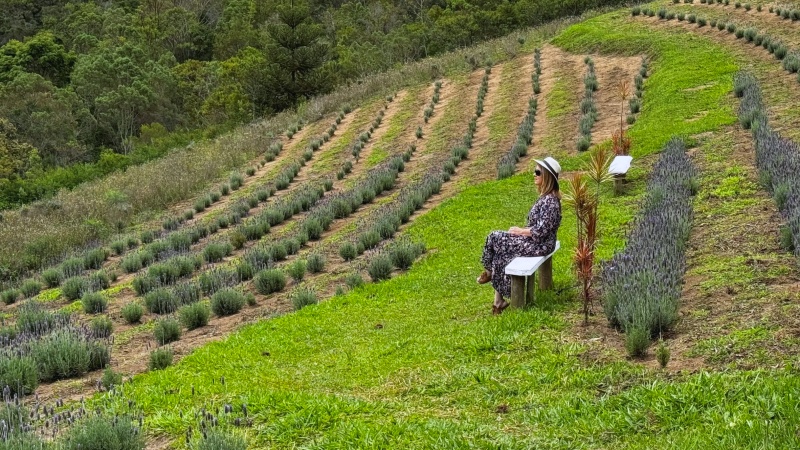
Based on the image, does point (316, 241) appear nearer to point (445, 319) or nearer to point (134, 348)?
point (134, 348)

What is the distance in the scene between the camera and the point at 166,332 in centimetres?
904

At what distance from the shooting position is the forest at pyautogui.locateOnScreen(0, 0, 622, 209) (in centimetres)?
4178

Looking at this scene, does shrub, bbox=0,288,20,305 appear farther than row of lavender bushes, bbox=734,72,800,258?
Yes

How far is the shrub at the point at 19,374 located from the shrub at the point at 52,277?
8443 mm

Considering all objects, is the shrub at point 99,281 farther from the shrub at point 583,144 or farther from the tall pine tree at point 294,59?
the tall pine tree at point 294,59

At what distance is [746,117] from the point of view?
14.4 m

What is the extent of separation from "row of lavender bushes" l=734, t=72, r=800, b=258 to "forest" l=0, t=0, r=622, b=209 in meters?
28.8

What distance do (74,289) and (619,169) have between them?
9921 millimetres

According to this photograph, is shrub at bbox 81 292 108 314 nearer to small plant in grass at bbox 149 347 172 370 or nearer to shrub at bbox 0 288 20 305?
shrub at bbox 0 288 20 305

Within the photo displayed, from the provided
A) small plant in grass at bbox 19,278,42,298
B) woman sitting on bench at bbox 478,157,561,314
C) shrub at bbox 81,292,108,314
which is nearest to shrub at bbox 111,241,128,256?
small plant in grass at bbox 19,278,42,298

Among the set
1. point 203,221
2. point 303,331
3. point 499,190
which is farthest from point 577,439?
point 203,221

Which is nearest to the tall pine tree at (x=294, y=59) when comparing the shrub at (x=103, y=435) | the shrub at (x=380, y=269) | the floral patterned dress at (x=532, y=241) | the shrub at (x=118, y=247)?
the shrub at (x=118, y=247)

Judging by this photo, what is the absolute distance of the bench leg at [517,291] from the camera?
738cm

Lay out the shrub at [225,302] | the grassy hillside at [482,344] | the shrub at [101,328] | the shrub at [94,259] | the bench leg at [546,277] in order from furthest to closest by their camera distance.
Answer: the shrub at [94,259], the shrub at [225,302], the shrub at [101,328], the bench leg at [546,277], the grassy hillside at [482,344]
